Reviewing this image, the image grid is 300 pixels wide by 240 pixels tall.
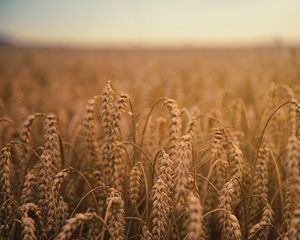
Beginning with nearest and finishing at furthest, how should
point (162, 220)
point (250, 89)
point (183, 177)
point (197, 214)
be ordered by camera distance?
Result: point (197, 214) < point (183, 177) < point (162, 220) < point (250, 89)

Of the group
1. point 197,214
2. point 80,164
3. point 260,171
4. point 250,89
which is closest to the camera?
point 197,214

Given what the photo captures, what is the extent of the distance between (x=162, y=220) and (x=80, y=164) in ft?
3.89

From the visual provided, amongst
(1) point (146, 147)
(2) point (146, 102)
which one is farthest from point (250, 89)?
(1) point (146, 147)

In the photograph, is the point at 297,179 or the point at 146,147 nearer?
the point at 297,179

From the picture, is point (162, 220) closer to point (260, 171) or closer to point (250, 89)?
point (260, 171)

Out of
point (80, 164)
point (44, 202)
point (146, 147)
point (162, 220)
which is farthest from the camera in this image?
point (80, 164)

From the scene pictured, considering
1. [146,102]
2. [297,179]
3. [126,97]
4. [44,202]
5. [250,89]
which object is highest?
[250,89]

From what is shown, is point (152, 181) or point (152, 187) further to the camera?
point (152, 181)

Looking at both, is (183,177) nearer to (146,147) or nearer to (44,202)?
(44,202)

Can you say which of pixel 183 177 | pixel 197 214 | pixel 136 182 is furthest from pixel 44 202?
pixel 197 214

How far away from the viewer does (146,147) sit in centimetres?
234

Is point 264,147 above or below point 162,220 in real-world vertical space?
above

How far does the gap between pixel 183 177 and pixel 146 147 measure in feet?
3.38

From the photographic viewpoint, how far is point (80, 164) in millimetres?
2504
